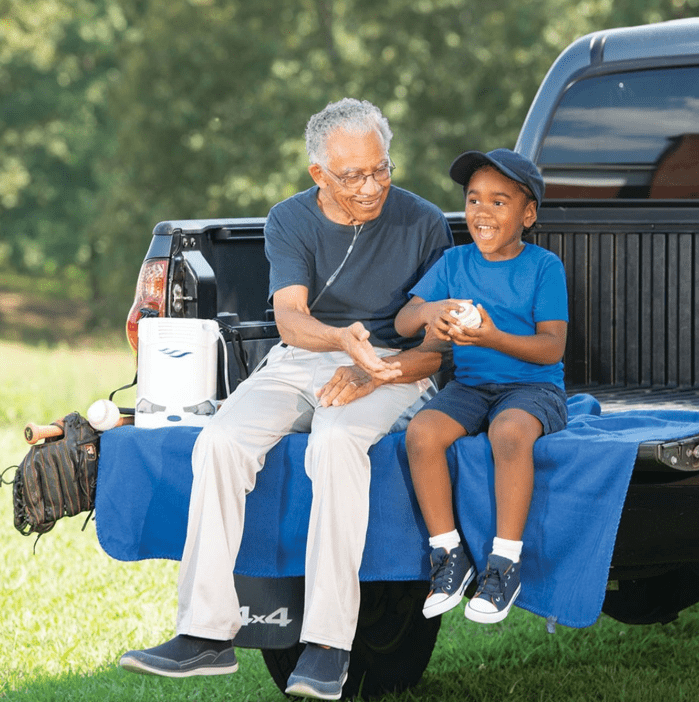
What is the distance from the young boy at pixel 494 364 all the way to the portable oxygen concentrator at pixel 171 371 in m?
0.62


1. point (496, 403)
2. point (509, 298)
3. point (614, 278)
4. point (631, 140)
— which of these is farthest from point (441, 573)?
point (631, 140)

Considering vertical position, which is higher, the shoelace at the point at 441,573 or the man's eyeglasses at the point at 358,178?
the man's eyeglasses at the point at 358,178

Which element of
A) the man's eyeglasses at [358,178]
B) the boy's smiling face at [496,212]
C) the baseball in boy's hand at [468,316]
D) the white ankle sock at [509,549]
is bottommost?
the white ankle sock at [509,549]

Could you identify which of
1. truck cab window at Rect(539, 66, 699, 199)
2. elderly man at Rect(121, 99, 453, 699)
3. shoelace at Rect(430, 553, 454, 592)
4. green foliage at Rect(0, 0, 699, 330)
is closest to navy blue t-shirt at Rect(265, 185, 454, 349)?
elderly man at Rect(121, 99, 453, 699)

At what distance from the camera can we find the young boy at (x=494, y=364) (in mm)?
3213

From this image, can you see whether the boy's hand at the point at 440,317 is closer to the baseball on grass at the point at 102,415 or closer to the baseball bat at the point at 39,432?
the baseball on grass at the point at 102,415

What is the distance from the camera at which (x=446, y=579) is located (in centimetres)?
324

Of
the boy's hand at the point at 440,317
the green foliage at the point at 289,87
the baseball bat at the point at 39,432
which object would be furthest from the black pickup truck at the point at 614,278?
the green foliage at the point at 289,87

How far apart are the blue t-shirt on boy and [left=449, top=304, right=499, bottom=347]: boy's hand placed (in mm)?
151

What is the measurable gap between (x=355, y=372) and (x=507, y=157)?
775 millimetres

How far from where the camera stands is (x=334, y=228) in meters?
3.98

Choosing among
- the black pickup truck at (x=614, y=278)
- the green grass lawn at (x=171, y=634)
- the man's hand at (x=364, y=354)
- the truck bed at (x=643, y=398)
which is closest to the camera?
the black pickup truck at (x=614, y=278)

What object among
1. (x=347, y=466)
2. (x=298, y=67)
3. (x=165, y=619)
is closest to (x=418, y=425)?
(x=347, y=466)

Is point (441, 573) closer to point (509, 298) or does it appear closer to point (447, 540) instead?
point (447, 540)
